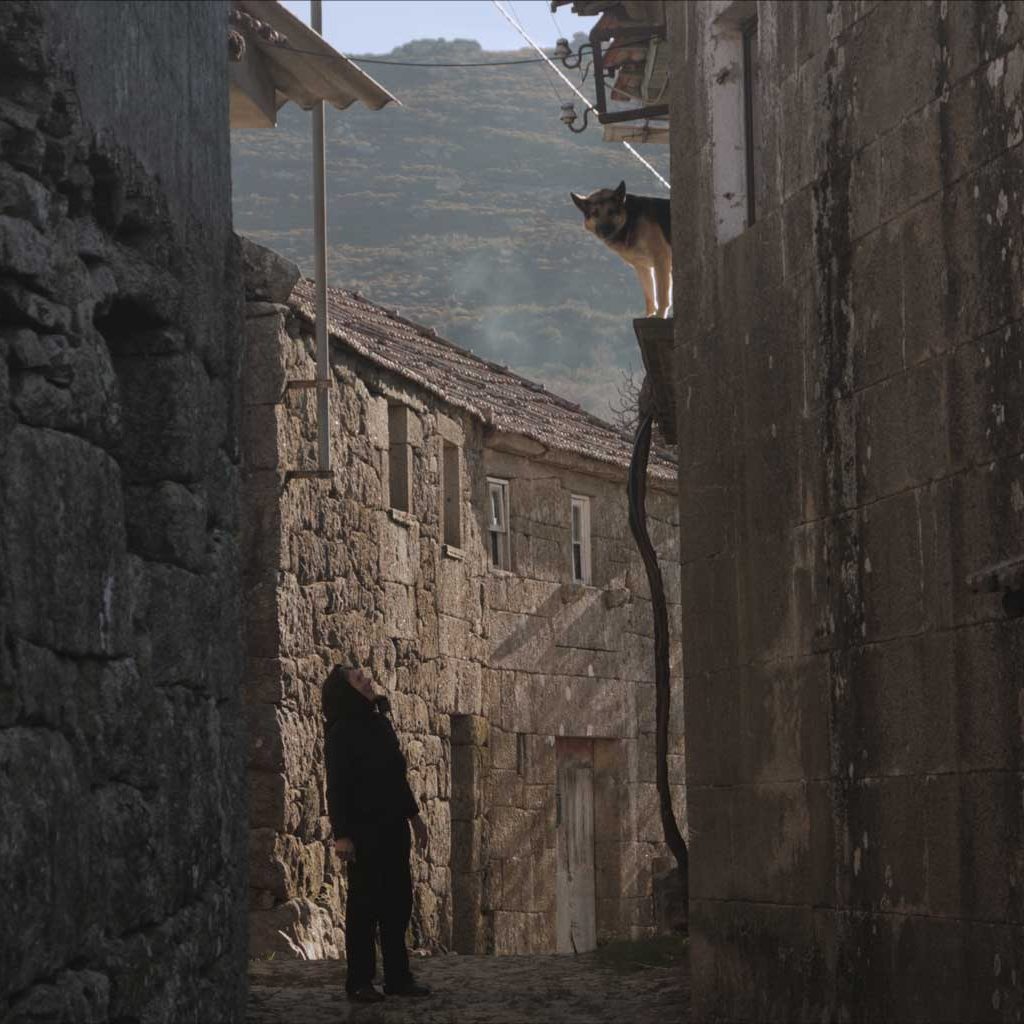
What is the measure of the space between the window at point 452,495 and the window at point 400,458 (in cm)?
132

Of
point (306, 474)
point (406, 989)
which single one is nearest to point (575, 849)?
point (306, 474)

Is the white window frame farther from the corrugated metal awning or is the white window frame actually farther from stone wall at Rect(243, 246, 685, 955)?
the corrugated metal awning

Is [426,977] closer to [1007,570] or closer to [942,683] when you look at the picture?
[942,683]

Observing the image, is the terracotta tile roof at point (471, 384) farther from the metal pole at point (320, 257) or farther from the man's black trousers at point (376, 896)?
the man's black trousers at point (376, 896)

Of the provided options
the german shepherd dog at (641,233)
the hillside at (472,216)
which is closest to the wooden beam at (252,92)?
the german shepherd dog at (641,233)

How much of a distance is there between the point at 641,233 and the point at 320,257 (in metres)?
1.93

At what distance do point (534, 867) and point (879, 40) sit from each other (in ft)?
40.6

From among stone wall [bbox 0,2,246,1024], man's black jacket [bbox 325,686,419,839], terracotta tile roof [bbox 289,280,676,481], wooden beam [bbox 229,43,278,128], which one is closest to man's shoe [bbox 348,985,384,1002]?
man's black jacket [bbox 325,686,419,839]

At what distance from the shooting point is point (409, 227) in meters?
97.1

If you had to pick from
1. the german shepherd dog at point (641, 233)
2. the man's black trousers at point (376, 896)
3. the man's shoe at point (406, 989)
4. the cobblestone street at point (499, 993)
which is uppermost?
the german shepherd dog at point (641, 233)

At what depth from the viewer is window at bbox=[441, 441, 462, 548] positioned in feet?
60.4

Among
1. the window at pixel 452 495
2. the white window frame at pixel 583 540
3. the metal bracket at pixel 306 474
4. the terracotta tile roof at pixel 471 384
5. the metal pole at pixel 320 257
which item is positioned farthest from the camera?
the white window frame at pixel 583 540

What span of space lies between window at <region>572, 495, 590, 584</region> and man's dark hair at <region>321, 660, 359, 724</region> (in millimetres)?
10897

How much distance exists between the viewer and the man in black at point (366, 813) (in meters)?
9.96
